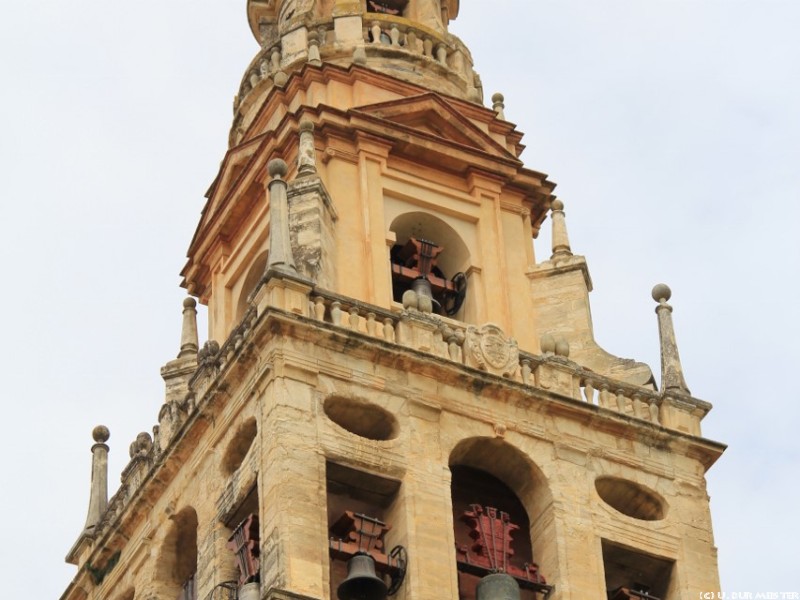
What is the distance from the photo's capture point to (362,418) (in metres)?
35.9

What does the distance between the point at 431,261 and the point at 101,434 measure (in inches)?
225

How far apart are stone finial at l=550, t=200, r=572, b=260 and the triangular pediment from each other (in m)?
1.07

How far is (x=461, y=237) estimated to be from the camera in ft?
132

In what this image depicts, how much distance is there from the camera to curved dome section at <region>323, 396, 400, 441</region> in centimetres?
3562

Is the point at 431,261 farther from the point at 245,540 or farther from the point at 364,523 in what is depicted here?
the point at 245,540

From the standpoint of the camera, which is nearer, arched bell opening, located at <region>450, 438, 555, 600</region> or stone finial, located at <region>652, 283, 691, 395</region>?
arched bell opening, located at <region>450, 438, 555, 600</region>

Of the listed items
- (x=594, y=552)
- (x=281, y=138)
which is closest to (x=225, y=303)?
(x=281, y=138)

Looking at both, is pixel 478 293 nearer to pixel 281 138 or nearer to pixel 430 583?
pixel 281 138

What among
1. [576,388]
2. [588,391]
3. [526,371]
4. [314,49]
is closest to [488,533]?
[526,371]

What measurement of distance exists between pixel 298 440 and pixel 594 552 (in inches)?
165

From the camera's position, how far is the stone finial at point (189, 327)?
1623 inches

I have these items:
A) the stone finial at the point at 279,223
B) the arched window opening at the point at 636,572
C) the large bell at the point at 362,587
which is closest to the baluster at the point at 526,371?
the arched window opening at the point at 636,572

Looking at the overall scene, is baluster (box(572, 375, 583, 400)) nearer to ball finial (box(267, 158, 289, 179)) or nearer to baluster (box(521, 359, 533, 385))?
baluster (box(521, 359, 533, 385))

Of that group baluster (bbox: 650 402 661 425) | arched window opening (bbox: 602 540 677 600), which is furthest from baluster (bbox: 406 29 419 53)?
arched window opening (bbox: 602 540 677 600)
